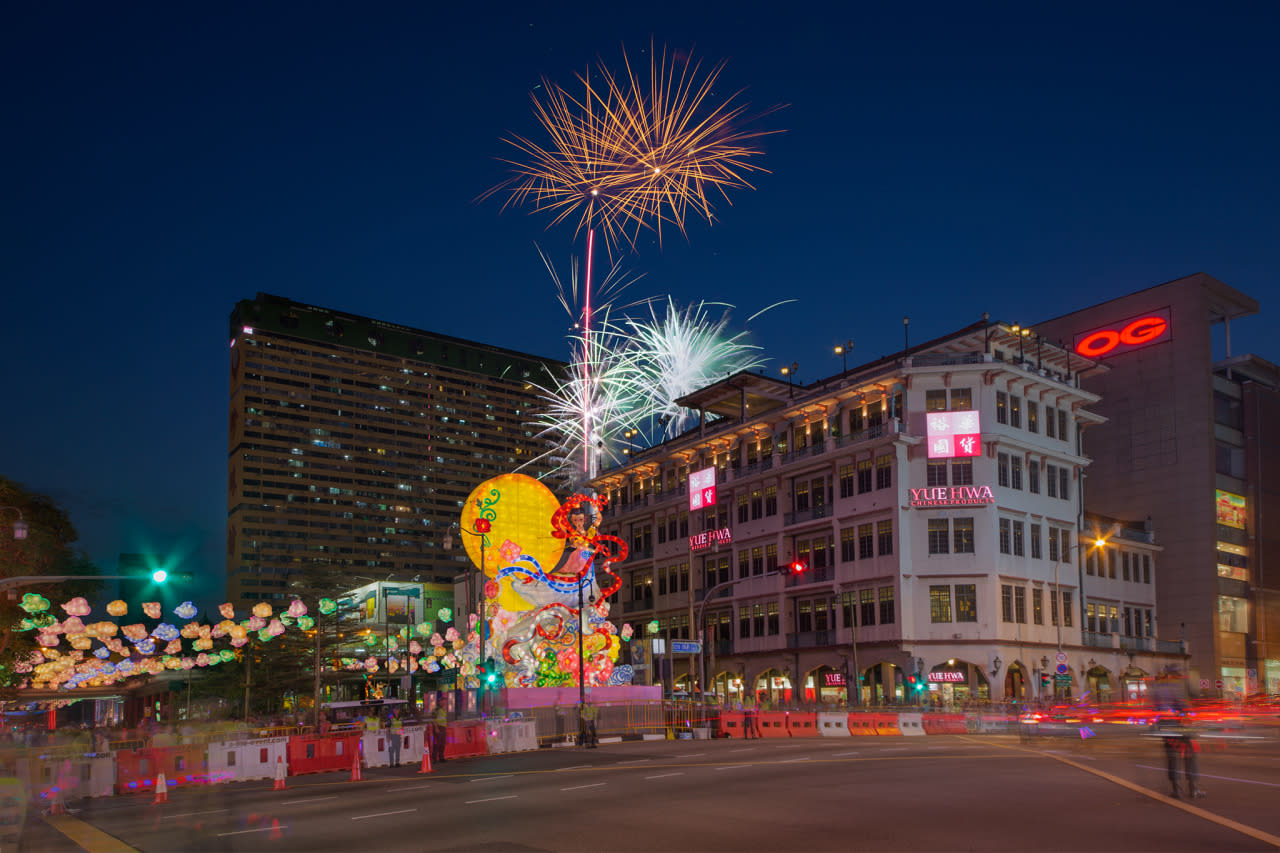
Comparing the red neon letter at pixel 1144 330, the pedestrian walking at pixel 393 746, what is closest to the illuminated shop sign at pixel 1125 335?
the red neon letter at pixel 1144 330

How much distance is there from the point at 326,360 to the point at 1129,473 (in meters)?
133

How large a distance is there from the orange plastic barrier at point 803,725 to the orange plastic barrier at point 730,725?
1984mm

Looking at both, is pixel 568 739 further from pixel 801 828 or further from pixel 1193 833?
pixel 1193 833

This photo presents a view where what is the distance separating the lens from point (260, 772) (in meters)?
30.1

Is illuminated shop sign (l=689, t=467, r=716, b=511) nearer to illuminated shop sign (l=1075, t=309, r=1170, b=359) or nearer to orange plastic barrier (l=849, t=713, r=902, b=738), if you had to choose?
orange plastic barrier (l=849, t=713, r=902, b=738)

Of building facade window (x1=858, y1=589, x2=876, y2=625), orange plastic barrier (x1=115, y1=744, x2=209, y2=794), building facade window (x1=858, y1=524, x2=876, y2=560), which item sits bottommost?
orange plastic barrier (x1=115, y1=744, x2=209, y2=794)

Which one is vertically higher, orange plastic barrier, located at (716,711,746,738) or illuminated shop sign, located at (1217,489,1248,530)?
illuminated shop sign, located at (1217,489,1248,530)

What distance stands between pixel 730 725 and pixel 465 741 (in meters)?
12.4

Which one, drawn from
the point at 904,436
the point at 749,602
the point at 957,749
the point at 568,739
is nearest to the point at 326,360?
the point at 749,602

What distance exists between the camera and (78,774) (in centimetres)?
2641

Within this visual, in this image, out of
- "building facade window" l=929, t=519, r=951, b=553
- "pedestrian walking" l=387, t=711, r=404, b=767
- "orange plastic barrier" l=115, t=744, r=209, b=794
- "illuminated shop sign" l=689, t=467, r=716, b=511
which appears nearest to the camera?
"orange plastic barrier" l=115, t=744, r=209, b=794

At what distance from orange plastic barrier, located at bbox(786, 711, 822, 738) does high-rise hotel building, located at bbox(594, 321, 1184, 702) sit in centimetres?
929

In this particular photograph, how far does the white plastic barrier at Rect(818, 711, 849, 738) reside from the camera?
42.8 metres

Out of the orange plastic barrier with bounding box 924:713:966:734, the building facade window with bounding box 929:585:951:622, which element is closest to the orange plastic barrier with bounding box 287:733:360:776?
the orange plastic barrier with bounding box 924:713:966:734
